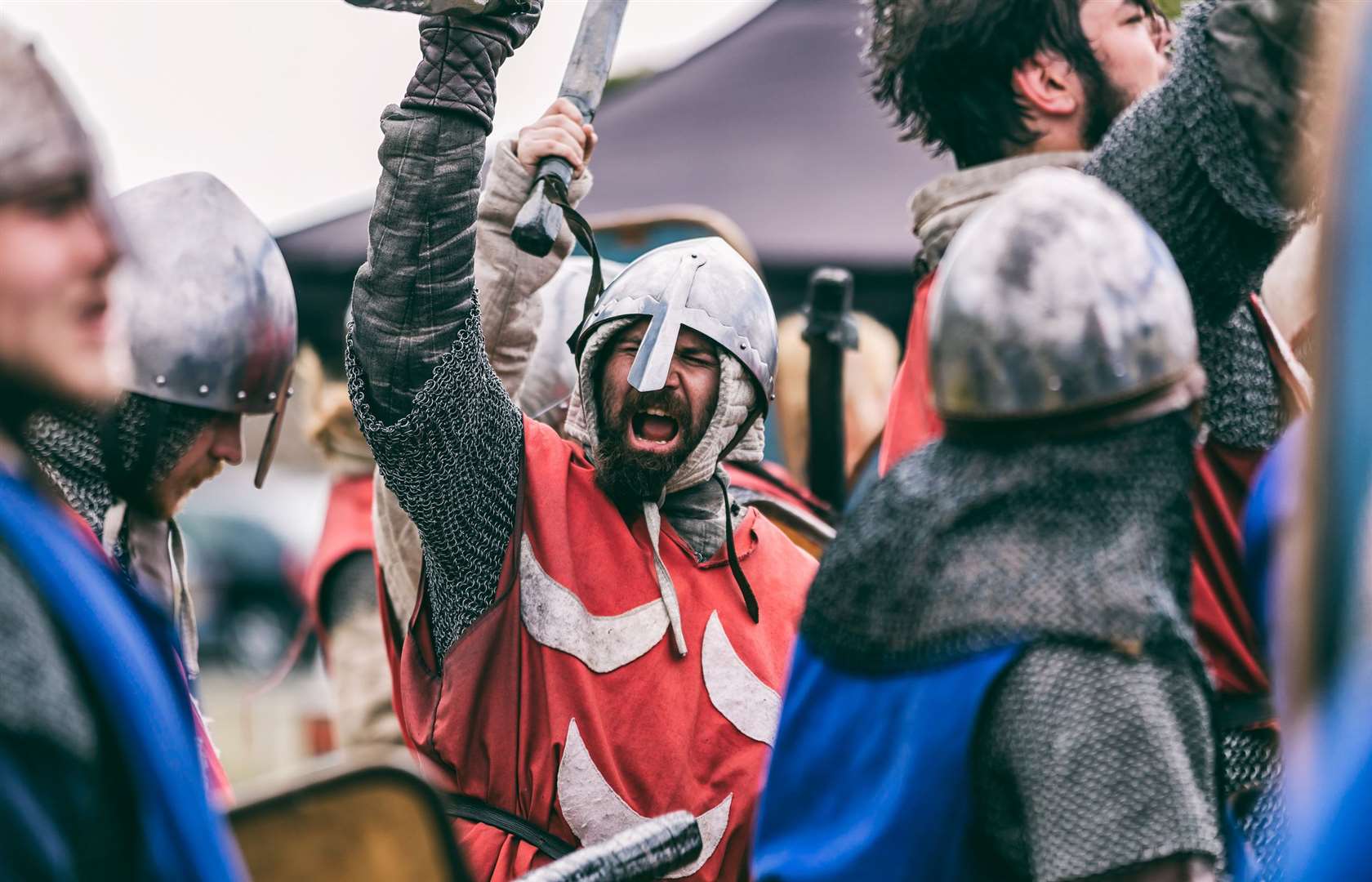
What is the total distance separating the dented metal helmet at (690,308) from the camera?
3.17m

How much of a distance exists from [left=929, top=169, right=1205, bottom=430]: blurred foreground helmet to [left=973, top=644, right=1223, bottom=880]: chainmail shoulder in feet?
0.92

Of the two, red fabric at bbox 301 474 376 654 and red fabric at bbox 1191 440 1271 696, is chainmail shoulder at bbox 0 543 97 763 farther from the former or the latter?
red fabric at bbox 301 474 376 654

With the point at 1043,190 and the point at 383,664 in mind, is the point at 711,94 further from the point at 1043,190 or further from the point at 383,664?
the point at 1043,190

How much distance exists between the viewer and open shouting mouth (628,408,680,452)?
10.5 feet

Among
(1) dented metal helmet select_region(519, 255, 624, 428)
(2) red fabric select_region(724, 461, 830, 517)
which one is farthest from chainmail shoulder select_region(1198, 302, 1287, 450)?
(1) dented metal helmet select_region(519, 255, 624, 428)

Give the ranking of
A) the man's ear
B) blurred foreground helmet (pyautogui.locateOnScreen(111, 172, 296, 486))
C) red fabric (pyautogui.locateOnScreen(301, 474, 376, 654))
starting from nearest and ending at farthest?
the man's ear < blurred foreground helmet (pyautogui.locateOnScreen(111, 172, 296, 486)) < red fabric (pyautogui.locateOnScreen(301, 474, 376, 654))

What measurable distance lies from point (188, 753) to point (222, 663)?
12952 mm

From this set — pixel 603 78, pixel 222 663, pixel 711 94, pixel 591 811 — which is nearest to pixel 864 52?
pixel 603 78

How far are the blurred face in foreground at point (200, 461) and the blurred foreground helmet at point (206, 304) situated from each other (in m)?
0.06

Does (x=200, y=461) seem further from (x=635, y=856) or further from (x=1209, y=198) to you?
(x=1209, y=198)

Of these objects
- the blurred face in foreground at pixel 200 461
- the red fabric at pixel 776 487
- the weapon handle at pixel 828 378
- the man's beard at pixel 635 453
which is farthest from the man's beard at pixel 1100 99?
the weapon handle at pixel 828 378

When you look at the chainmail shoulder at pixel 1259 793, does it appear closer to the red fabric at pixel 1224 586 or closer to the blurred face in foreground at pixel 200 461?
the red fabric at pixel 1224 586

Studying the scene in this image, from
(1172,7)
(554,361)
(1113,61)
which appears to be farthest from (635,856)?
(1172,7)

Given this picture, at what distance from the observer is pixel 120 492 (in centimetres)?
295
